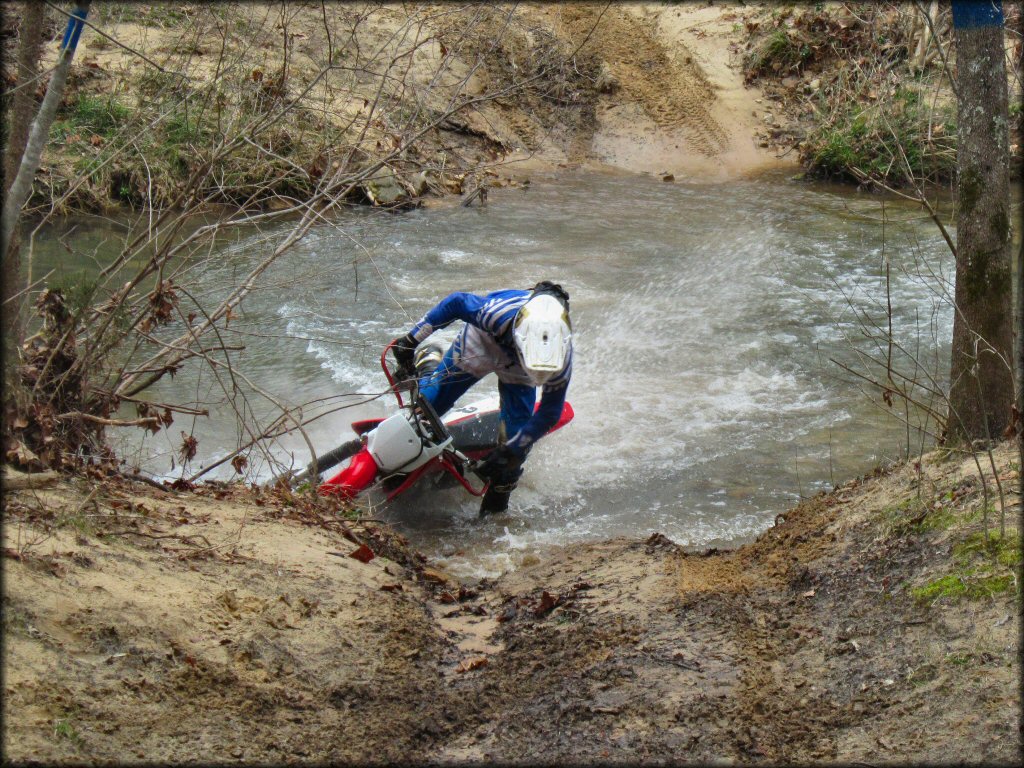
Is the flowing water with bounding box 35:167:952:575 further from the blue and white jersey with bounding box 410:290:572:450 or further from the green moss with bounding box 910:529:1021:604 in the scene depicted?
the green moss with bounding box 910:529:1021:604

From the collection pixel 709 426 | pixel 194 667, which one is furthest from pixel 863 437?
pixel 194 667

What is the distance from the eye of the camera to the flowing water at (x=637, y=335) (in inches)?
275

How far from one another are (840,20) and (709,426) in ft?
40.1

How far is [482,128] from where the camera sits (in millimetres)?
16500

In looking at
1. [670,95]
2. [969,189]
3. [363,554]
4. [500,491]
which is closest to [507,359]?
[500,491]

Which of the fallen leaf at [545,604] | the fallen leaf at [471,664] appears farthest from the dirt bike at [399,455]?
the fallen leaf at [471,664]

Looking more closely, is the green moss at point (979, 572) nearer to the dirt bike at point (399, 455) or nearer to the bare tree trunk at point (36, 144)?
the dirt bike at point (399, 455)

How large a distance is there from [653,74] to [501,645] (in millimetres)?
15567

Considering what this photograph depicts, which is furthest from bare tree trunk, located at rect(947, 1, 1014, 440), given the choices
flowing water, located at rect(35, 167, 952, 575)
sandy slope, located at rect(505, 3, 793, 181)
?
sandy slope, located at rect(505, 3, 793, 181)

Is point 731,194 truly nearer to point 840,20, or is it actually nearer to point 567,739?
point 840,20

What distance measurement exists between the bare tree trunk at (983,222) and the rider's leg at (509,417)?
9.30 feet

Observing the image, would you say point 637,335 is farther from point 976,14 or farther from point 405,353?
point 976,14

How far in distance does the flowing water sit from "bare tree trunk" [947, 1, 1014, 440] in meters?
0.29

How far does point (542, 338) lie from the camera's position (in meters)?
5.77
